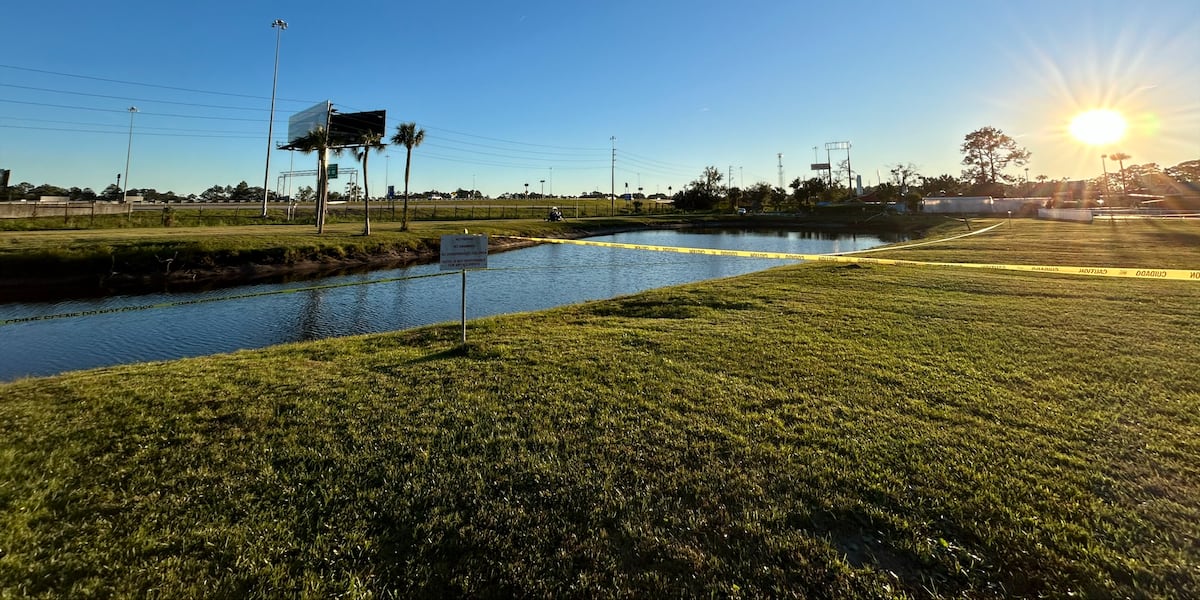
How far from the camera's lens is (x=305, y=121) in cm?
5144

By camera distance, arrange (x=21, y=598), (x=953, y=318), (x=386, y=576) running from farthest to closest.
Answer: (x=953, y=318)
(x=386, y=576)
(x=21, y=598)

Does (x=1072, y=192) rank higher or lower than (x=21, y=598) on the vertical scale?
higher

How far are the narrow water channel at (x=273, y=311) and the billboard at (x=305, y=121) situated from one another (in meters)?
37.3

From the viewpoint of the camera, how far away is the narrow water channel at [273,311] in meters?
10.3

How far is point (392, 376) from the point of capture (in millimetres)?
6258

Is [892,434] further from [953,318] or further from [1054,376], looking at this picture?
[953,318]

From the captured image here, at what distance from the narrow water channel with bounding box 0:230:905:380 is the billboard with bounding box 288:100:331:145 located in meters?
37.3

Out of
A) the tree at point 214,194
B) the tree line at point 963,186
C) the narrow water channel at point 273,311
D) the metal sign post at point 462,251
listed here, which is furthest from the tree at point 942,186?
the tree at point 214,194

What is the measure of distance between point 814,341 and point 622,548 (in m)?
5.51

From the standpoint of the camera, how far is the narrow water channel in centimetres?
1030

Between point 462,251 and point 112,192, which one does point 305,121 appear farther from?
point 112,192

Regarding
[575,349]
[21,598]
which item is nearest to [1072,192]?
[575,349]

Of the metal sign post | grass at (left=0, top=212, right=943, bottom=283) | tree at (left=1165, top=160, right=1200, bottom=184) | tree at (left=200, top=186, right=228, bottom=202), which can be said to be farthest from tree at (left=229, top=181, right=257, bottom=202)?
tree at (left=1165, top=160, right=1200, bottom=184)

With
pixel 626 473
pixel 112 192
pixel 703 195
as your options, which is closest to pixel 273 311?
pixel 626 473
